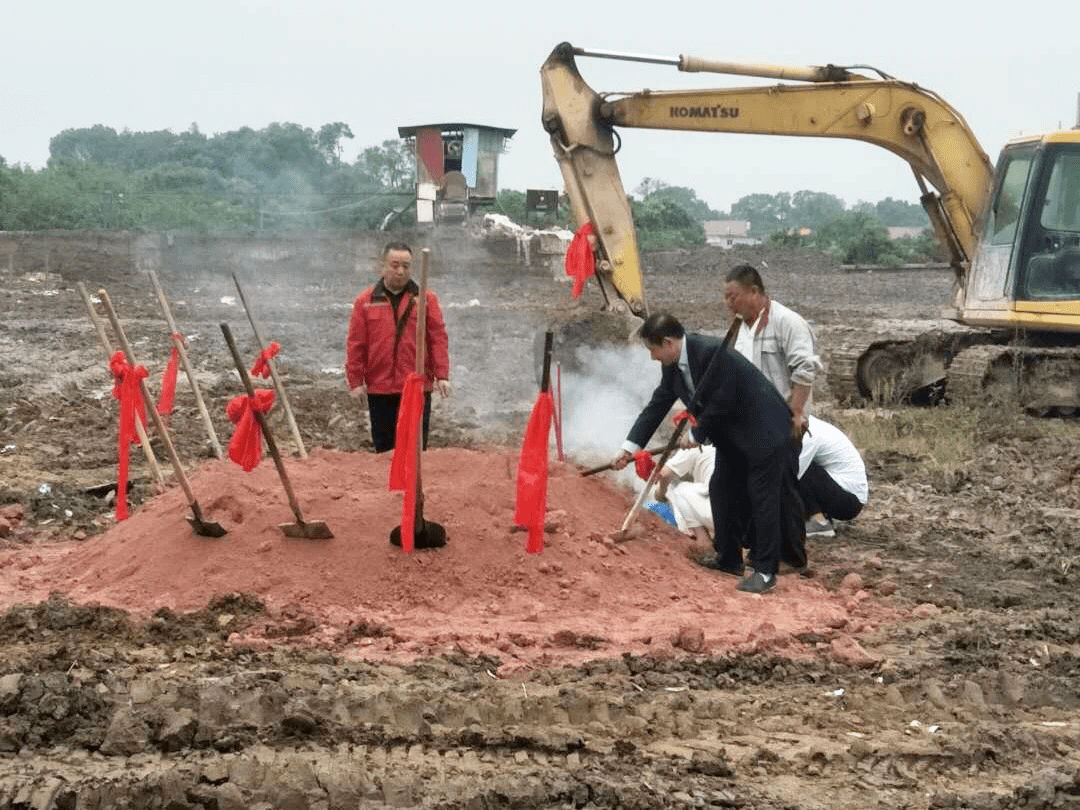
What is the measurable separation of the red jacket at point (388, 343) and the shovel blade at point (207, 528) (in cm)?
174

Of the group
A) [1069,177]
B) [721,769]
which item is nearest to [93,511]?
[721,769]

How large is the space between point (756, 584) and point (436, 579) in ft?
5.93

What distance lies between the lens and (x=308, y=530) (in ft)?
25.6

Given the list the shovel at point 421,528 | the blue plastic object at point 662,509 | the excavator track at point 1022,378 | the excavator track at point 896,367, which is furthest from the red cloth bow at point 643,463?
the excavator track at point 896,367

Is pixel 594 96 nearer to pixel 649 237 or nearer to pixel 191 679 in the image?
pixel 191 679

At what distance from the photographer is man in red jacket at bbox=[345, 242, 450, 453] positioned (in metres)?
9.22

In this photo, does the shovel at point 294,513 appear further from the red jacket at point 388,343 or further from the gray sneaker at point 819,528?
the gray sneaker at point 819,528

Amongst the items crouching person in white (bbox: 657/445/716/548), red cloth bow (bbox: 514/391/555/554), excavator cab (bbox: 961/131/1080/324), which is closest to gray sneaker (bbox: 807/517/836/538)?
crouching person in white (bbox: 657/445/716/548)

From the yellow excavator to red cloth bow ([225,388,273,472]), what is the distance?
267 inches

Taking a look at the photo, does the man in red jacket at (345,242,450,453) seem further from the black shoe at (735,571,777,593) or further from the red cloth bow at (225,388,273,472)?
the black shoe at (735,571,777,593)

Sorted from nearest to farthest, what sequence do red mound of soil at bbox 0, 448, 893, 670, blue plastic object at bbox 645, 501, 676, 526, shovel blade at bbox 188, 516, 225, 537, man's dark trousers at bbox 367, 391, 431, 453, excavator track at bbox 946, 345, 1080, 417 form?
red mound of soil at bbox 0, 448, 893, 670
shovel blade at bbox 188, 516, 225, 537
man's dark trousers at bbox 367, 391, 431, 453
blue plastic object at bbox 645, 501, 676, 526
excavator track at bbox 946, 345, 1080, 417

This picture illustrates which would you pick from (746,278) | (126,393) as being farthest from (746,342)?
(126,393)

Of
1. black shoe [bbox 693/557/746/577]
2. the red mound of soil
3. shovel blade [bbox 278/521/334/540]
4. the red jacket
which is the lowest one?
black shoe [bbox 693/557/746/577]

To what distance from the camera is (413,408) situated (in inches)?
291
